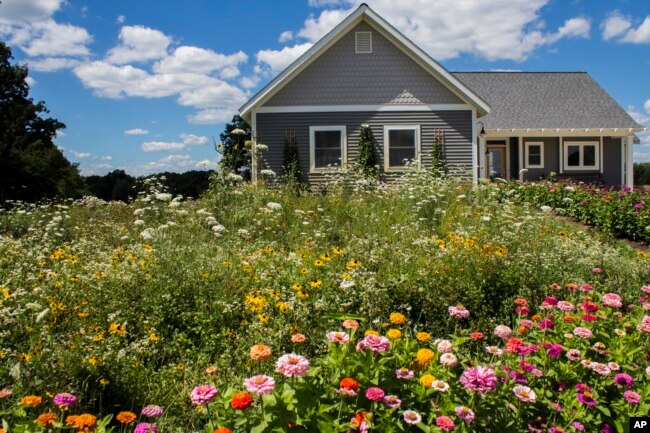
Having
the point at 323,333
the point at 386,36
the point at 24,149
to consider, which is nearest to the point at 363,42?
the point at 386,36

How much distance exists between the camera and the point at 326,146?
1669 cm

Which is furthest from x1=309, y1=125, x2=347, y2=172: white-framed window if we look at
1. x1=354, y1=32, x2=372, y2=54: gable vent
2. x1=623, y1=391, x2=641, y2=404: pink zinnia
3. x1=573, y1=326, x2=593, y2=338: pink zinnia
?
x1=623, y1=391, x2=641, y2=404: pink zinnia

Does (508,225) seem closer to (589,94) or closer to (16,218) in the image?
(16,218)

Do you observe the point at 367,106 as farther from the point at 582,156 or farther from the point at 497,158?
the point at 582,156

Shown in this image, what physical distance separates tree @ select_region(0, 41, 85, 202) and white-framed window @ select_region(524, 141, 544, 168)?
2073 centimetres

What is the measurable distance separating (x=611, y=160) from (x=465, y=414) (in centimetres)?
2315

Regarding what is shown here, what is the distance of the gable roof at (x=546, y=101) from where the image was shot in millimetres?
21338

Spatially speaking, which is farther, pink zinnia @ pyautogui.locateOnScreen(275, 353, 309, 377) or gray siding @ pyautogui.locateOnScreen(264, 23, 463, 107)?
gray siding @ pyautogui.locateOnScreen(264, 23, 463, 107)

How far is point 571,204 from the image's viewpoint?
38.8 feet

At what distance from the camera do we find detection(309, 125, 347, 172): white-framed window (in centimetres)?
1652

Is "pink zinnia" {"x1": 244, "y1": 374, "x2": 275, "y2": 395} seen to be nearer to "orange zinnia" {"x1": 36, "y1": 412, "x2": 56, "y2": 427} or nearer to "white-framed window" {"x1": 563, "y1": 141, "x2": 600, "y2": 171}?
"orange zinnia" {"x1": 36, "y1": 412, "x2": 56, "y2": 427}

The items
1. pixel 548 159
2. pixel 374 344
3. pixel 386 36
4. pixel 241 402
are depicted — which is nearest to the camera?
pixel 241 402

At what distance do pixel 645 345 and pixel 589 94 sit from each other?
892 inches

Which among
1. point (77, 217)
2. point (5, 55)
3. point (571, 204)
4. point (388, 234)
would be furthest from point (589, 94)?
point (5, 55)
